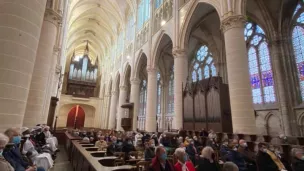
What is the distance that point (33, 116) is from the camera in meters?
6.40

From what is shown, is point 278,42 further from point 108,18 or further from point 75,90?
point 75,90

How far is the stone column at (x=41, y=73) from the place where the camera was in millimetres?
6404

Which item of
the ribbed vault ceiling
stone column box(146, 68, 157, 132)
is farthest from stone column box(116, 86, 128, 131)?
the ribbed vault ceiling

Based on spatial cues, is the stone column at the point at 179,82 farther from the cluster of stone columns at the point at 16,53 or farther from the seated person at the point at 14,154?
the seated person at the point at 14,154

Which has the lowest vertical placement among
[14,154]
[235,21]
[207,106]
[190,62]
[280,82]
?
[14,154]

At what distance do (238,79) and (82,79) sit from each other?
28742 millimetres

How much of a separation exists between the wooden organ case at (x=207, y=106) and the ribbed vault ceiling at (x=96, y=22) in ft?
49.0

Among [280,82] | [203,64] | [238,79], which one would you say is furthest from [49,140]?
[203,64]

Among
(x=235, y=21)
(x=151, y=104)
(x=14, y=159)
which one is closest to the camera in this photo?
(x=14, y=159)

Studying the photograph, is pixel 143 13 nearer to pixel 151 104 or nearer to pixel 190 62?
pixel 190 62

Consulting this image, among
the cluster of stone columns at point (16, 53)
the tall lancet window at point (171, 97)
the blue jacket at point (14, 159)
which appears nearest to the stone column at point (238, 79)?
the blue jacket at point (14, 159)

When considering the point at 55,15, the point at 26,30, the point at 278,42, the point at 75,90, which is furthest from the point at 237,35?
the point at 75,90

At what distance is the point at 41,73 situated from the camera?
22.8 ft

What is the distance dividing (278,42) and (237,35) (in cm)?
635
